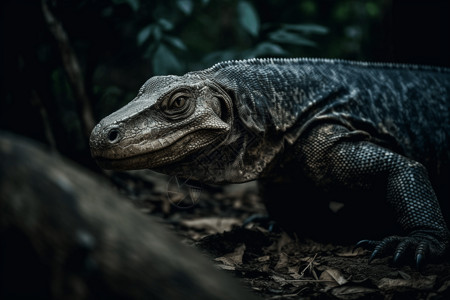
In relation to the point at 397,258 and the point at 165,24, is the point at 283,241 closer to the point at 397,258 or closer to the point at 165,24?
the point at 397,258

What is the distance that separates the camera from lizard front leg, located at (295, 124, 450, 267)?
148 inches

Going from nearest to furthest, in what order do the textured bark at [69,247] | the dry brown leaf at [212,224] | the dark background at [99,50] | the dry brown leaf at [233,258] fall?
the textured bark at [69,247]
the dry brown leaf at [233,258]
the dry brown leaf at [212,224]
the dark background at [99,50]

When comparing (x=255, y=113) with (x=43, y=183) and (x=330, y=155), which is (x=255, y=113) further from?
(x=43, y=183)

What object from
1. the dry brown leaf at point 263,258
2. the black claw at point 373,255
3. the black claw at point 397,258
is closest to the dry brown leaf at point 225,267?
the dry brown leaf at point 263,258

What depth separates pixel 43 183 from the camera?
176 centimetres

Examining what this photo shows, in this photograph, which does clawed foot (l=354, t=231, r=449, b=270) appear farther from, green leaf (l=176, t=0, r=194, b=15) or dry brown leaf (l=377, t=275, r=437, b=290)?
green leaf (l=176, t=0, r=194, b=15)

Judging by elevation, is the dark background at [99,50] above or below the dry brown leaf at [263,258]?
above

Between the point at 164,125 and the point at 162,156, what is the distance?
11.0 inches

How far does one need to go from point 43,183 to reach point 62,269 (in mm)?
369

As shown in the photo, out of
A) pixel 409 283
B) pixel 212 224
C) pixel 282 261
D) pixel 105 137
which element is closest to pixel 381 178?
pixel 409 283

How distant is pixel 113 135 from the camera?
3.45 meters

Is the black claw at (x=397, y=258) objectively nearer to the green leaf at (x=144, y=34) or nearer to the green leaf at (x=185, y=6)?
the green leaf at (x=185, y=6)

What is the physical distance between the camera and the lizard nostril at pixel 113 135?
3.43m

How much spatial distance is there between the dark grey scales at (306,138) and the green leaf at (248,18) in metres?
1.83
